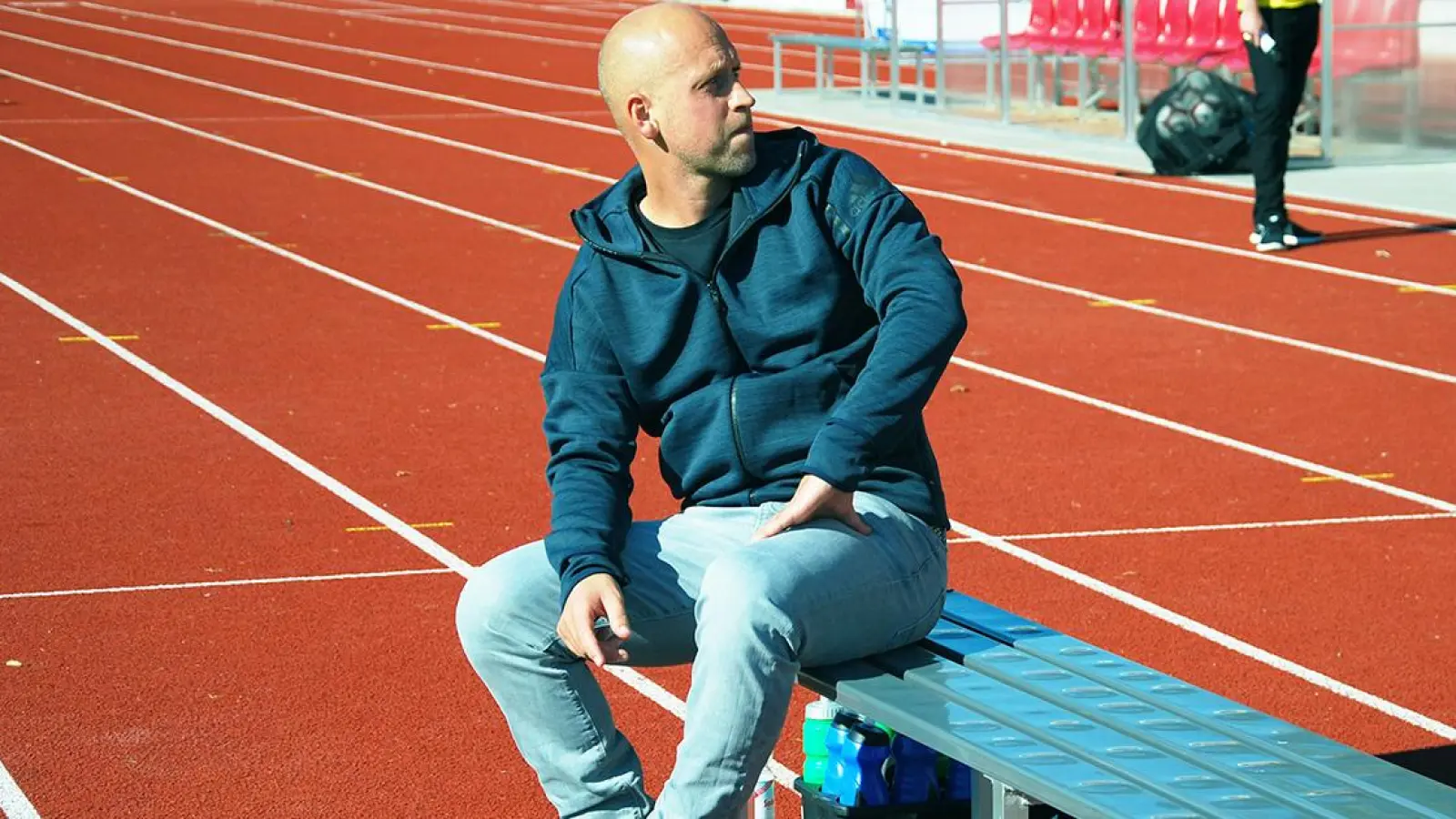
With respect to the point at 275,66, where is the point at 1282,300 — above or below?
above

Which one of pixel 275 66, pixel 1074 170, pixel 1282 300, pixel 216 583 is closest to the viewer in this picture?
pixel 216 583

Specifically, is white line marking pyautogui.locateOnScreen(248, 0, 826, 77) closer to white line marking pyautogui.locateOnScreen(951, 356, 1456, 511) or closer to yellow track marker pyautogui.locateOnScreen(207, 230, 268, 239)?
yellow track marker pyautogui.locateOnScreen(207, 230, 268, 239)

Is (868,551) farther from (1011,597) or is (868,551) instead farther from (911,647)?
(1011,597)

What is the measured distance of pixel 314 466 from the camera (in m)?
7.92

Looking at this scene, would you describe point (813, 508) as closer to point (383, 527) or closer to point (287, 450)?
point (383, 527)

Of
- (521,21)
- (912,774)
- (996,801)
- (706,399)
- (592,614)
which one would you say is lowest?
(521,21)

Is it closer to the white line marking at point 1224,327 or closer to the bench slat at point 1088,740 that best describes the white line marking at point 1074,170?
the white line marking at point 1224,327

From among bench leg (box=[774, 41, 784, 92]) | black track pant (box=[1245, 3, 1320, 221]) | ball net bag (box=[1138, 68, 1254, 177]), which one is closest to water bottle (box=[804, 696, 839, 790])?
black track pant (box=[1245, 3, 1320, 221])

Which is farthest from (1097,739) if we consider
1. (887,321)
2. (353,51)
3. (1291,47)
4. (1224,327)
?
(353,51)

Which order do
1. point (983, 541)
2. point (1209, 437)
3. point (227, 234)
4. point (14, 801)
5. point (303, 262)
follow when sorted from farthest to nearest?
1. point (227, 234)
2. point (303, 262)
3. point (1209, 437)
4. point (983, 541)
5. point (14, 801)

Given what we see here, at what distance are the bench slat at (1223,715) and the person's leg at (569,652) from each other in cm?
59

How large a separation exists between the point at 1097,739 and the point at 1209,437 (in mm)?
4846

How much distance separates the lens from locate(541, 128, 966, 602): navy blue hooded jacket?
3887mm

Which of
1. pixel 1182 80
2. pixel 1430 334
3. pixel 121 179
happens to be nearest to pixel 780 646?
pixel 1430 334
